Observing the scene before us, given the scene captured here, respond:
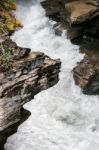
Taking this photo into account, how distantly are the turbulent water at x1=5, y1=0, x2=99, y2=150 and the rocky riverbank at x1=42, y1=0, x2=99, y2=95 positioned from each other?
0.34 meters

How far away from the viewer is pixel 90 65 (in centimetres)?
1411

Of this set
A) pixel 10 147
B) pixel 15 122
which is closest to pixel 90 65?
pixel 10 147

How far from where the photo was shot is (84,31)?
15.9 m

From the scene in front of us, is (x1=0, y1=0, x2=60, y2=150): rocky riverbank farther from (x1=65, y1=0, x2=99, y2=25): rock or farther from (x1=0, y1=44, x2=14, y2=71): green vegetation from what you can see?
(x1=65, y1=0, x2=99, y2=25): rock

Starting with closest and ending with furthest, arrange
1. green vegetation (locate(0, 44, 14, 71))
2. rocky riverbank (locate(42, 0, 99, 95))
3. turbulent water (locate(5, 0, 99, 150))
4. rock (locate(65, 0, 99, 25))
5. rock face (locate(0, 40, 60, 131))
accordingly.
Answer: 1. rock face (locate(0, 40, 60, 131))
2. green vegetation (locate(0, 44, 14, 71))
3. turbulent water (locate(5, 0, 99, 150))
4. rocky riverbank (locate(42, 0, 99, 95))
5. rock (locate(65, 0, 99, 25))

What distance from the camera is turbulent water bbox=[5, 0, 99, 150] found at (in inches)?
445

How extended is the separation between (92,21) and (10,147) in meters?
6.96

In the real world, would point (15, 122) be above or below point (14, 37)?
above

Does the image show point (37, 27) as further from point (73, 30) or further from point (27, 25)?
point (73, 30)

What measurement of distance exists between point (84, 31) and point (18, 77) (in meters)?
7.55

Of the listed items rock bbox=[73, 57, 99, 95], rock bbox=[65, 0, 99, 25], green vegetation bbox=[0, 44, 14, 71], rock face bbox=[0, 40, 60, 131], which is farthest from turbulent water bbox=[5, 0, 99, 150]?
green vegetation bbox=[0, 44, 14, 71]

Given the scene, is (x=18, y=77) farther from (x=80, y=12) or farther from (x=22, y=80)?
(x=80, y=12)

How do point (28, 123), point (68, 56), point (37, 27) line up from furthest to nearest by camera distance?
point (37, 27) < point (68, 56) < point (28, 123)

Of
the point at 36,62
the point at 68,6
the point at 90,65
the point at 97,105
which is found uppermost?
the point at 36,62
